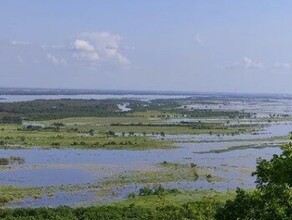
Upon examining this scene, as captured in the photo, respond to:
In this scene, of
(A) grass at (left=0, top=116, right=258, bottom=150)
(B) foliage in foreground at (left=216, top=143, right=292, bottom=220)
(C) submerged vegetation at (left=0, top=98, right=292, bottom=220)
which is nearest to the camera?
(B) foliage in foreground at (left=216, top=143, right=292, bottom=220)

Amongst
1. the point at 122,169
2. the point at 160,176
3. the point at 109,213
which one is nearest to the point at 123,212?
the point at 109,213

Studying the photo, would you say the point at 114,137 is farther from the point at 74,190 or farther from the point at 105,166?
the point at 74,190

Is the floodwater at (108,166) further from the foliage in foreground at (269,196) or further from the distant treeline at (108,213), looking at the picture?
the foliage in foreground at (269,196)

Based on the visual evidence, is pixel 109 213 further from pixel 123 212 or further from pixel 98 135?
pixel 98 135

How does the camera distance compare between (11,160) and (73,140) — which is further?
(73,140)

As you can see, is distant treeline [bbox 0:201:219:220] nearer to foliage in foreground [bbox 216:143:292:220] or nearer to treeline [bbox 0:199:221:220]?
treeline [bbox 0:199:221:220]

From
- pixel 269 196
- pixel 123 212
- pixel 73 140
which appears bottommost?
pixel 73 140

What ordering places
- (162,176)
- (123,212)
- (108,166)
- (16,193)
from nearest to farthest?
(123,212), (16,193), (162,176), (108,166)

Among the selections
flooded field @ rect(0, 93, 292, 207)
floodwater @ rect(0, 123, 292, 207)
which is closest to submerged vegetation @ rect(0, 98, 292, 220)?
flooded field @ rect(0, 93, 292, 207)

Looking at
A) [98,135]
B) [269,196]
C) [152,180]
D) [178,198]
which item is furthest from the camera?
[98,135]

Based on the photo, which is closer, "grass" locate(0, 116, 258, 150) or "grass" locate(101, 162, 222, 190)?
"grass" locate(101, 162, 222, 190)

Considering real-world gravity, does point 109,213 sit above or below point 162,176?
above
